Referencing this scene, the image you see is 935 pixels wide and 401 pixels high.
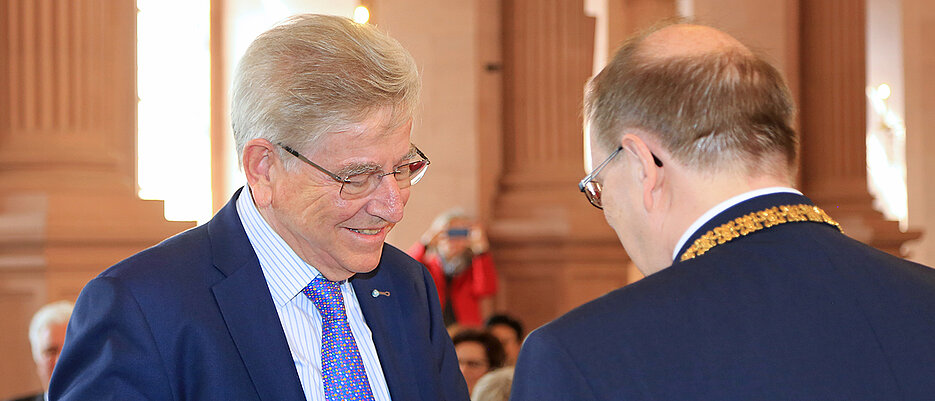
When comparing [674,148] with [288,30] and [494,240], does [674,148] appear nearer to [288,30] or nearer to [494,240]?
[288,30]

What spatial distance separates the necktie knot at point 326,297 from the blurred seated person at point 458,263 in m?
5.81

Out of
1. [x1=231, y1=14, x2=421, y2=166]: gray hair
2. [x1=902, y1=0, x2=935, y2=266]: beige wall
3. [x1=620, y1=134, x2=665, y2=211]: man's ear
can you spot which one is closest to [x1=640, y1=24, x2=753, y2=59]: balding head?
[x1=620, y1=134, x2=665, y2=211]: man's ear

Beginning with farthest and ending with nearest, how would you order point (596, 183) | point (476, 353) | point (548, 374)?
1. point (476, 353)
2. point (596, 183)
3. point (548, 374)

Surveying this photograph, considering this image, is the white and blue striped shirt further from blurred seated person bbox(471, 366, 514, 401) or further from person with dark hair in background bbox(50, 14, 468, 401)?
blurred seated person bbox(471, 366, 514, 401)

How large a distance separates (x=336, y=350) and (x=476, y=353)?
141 inches

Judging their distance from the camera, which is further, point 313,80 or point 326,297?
point 326,297

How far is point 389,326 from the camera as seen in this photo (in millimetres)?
2361

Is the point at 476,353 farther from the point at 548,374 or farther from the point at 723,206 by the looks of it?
the point at 548,374

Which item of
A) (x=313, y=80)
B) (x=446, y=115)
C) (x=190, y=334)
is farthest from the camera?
(x=446, y=115)

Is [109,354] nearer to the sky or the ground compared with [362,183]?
nearer to the ground

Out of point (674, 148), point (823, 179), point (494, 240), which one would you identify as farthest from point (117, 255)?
point (823, 179)

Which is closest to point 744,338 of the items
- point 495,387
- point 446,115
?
point 495,387

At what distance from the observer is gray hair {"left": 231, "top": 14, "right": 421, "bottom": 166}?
2123 millimetres

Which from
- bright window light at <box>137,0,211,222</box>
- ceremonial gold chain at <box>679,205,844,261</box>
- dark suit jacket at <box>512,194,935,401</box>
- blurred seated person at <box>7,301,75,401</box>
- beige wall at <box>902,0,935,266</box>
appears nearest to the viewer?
dark suit jacket at <box>512,194,935,401</box>
